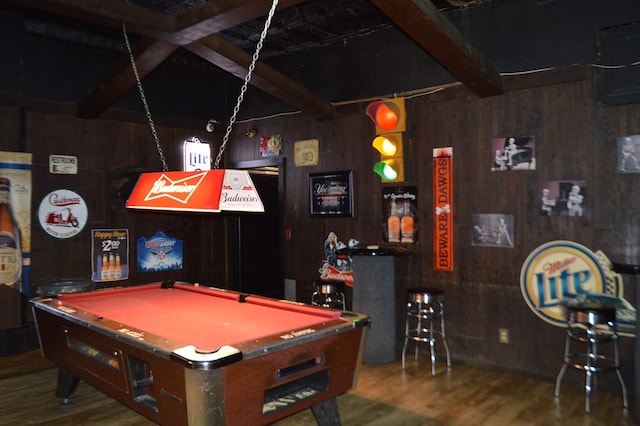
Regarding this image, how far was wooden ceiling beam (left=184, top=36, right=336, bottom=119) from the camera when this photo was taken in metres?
4.44

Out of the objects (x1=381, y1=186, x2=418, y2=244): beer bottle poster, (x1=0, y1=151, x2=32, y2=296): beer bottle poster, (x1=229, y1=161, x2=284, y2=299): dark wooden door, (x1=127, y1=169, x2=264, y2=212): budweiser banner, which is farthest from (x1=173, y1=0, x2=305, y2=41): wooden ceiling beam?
(x1=229, y1=161, x2=284, y2=299): dark wooden door

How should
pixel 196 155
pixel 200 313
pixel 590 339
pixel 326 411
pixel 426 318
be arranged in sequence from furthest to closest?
pixel 196 155 < pixel 426 318 < pixel 590 339 < pixel 200 313 < pixel 326 411

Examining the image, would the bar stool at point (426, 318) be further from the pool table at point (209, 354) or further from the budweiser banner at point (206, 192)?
the budweiser banner at point (206, 192)

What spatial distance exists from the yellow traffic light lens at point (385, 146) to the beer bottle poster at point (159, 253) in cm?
304

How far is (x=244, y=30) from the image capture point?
17.4 ft

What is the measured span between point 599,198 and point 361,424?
8.38 feet

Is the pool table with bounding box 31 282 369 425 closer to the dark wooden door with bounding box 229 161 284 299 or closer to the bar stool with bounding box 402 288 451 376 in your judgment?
the bar stool with bounding box 402 288 451 376

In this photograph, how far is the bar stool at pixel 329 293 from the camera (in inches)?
194

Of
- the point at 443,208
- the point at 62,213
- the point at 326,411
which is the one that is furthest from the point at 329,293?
the point at 62,213

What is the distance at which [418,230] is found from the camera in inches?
195

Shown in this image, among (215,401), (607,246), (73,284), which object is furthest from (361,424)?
(73,284)

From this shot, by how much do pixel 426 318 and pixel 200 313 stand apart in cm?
242

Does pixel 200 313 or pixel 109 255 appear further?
pixel 109 255

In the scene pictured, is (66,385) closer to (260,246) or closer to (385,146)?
(385,146)
